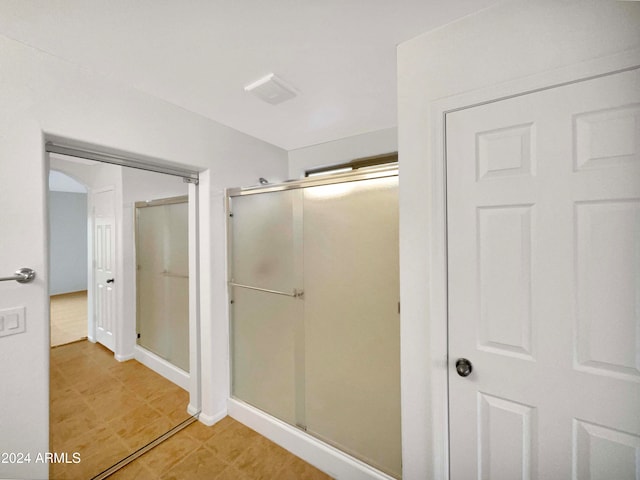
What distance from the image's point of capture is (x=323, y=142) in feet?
8.63

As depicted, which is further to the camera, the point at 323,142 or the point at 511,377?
the point at 323,142

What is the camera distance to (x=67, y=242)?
4.68 ft

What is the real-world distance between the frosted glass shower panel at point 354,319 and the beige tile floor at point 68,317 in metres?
1.38

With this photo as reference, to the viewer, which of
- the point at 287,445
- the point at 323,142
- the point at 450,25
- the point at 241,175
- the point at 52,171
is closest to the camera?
the point at 450,25

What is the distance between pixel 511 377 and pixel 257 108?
7.02 feet

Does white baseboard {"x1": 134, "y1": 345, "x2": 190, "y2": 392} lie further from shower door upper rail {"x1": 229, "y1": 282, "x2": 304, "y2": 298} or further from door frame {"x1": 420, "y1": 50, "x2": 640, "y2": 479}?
door frame {"x1": 420, "y1": 50, "x2": 640, "y2": 479}

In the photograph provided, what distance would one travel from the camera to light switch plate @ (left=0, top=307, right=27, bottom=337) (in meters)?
1.12

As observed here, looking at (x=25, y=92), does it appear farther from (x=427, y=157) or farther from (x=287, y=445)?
(x=287, y=445)

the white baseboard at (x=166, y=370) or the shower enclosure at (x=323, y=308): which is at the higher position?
the shower enclosure at (x=323, y=308)

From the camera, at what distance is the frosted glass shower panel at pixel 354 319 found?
1.43 meters

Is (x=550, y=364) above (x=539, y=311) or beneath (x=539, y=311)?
beneath

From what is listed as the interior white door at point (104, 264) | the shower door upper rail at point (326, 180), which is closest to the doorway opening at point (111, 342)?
the interior white door at point (104, 264)

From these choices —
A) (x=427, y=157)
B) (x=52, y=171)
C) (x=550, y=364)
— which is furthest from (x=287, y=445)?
(x=52, y=171)

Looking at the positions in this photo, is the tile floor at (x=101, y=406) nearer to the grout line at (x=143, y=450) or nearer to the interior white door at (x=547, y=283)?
the grout line at (x=143, y=450)
